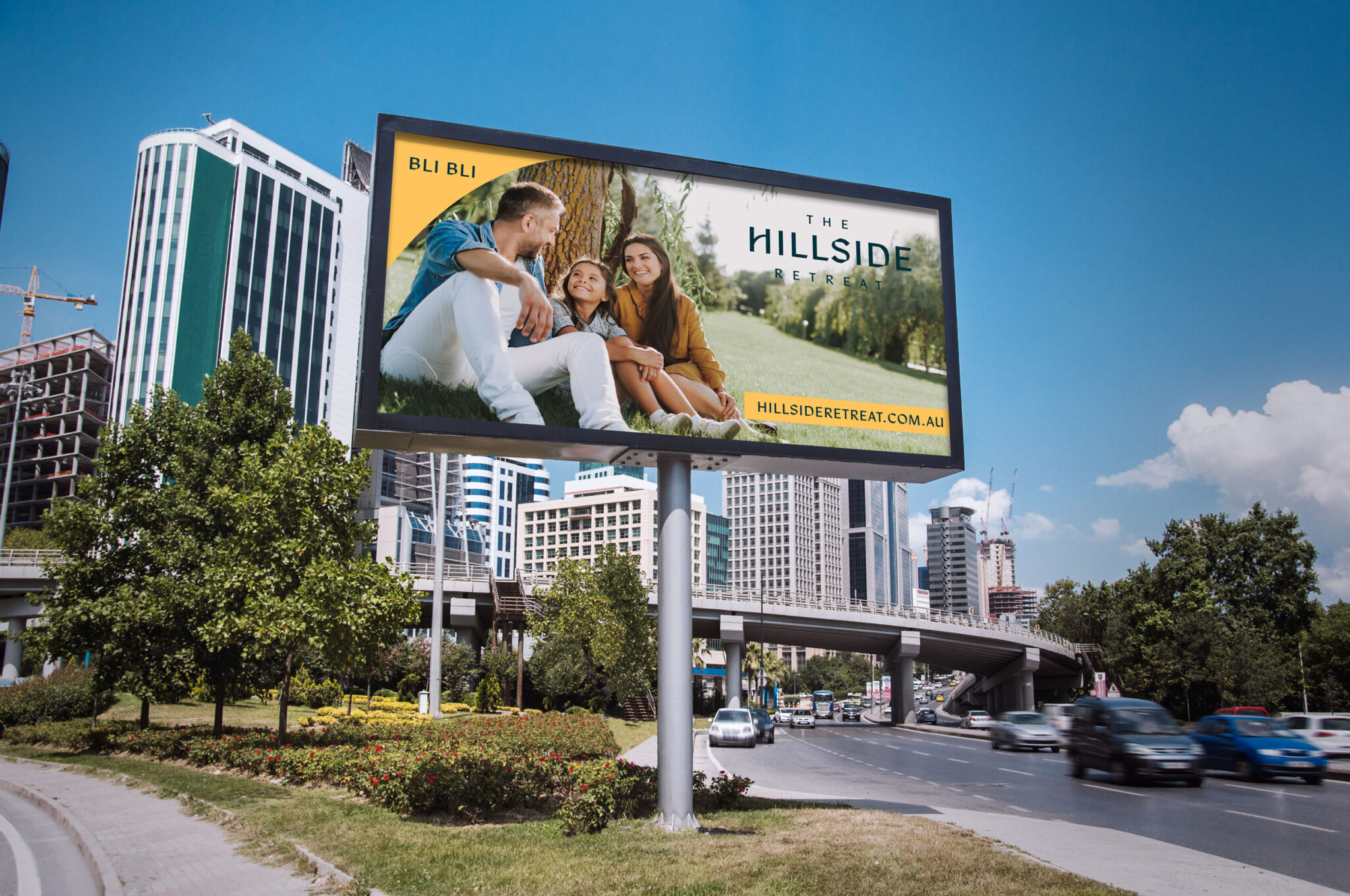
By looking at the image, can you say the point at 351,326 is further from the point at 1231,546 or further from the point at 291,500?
the point at 291,500

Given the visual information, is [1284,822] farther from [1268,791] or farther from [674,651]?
[674,651]

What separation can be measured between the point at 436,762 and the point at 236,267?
104 m

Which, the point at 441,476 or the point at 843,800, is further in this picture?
the point at 441,476

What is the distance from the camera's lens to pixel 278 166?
372 ft

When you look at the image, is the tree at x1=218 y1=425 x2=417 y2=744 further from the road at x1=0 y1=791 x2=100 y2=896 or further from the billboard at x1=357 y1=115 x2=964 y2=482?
the billboard at x1=357 y1=115 x2=964 y2=482

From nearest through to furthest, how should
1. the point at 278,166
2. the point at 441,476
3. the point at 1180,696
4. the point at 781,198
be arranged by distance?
1. the point at 781,198
2. the point at 441,476
3. the point at 1180,696
4. the point at 278,166

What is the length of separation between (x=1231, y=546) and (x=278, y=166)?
108356 mm

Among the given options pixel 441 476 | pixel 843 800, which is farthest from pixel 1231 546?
pixel 843 800

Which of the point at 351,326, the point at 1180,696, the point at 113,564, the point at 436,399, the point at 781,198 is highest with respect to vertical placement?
the point at 351,326

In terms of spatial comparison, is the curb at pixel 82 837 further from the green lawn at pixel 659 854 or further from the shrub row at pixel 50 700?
the shrub row at pixel 50 700

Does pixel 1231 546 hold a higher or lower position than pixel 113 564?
higher

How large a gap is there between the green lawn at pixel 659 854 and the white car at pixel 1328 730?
60.5 ft

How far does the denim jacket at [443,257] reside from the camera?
1091 centimetres

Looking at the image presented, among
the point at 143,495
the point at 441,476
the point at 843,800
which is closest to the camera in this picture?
the point at 843,800
